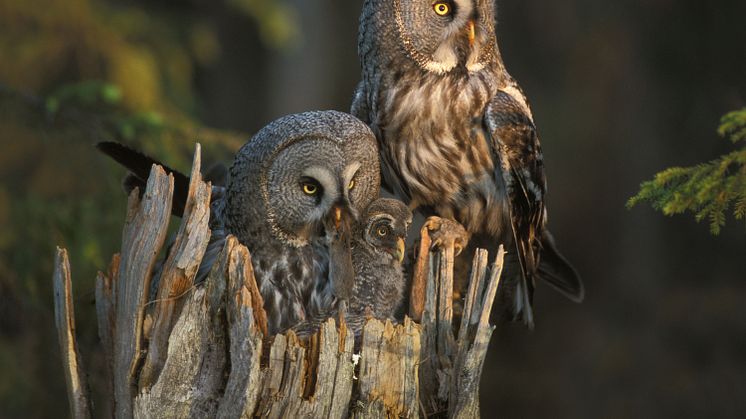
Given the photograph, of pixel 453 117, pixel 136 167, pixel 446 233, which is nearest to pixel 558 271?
pixel 446 233

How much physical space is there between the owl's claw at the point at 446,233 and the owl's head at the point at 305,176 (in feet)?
1.23

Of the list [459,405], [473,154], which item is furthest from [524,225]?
[459,405]

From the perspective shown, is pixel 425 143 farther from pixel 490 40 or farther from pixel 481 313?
pixel 481 313

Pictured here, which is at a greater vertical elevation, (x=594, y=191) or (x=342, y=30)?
(x=342, y=30)

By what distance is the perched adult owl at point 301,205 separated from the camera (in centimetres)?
359

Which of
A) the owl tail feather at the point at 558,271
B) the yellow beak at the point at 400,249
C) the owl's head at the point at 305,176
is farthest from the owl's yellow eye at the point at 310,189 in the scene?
the owl tail feather at the point at 558,271

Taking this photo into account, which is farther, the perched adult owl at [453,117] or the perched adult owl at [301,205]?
the perched adult owl at [453,117]

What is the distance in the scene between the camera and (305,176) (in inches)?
143

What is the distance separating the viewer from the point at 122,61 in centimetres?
625

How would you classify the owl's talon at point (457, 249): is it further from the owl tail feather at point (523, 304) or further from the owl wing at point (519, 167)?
the owl tail feather at point (523, 304)

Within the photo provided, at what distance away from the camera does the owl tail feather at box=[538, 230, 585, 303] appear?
181 inches

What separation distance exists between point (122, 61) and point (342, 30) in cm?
949

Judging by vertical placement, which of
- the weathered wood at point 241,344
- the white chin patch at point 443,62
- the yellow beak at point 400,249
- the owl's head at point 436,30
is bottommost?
the weathered wood at point 241,344

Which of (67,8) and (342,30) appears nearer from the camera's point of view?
(67,8)
